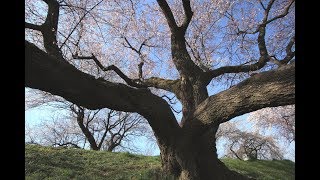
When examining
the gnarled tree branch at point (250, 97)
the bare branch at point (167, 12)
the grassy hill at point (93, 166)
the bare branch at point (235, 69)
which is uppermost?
the bare branch at point (167, 12)

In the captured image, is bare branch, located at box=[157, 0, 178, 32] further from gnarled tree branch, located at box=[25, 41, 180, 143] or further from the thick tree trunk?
the thick tree trunk

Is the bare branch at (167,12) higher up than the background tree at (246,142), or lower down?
higher up

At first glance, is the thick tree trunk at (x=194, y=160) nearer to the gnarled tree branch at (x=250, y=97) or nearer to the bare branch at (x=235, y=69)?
the gnarled tree branch at (x=250, y=97)

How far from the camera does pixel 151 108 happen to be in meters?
8.14

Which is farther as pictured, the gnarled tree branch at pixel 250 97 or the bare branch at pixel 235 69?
the bare branch at pixel 235 69

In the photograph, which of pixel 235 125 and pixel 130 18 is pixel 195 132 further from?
pixel 235 125

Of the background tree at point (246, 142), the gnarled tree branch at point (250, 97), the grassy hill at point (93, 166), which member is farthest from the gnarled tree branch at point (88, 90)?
the background tree at point (246, 142)

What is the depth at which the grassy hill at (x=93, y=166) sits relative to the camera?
9906 mm

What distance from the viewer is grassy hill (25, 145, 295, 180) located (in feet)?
32.5

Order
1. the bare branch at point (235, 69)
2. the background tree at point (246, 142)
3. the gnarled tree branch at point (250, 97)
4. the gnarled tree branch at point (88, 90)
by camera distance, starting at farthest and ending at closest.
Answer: the background tree at point (246, 142)
the bare branch at point (235, 69)
the gnarled tree branch at point (250, 97)
the gnarled tree branch at point (88, 90)

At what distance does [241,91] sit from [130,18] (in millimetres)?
8746

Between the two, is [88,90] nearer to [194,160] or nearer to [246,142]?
[194,160]

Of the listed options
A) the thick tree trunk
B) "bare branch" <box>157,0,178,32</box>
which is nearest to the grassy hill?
the thick tree trunk
